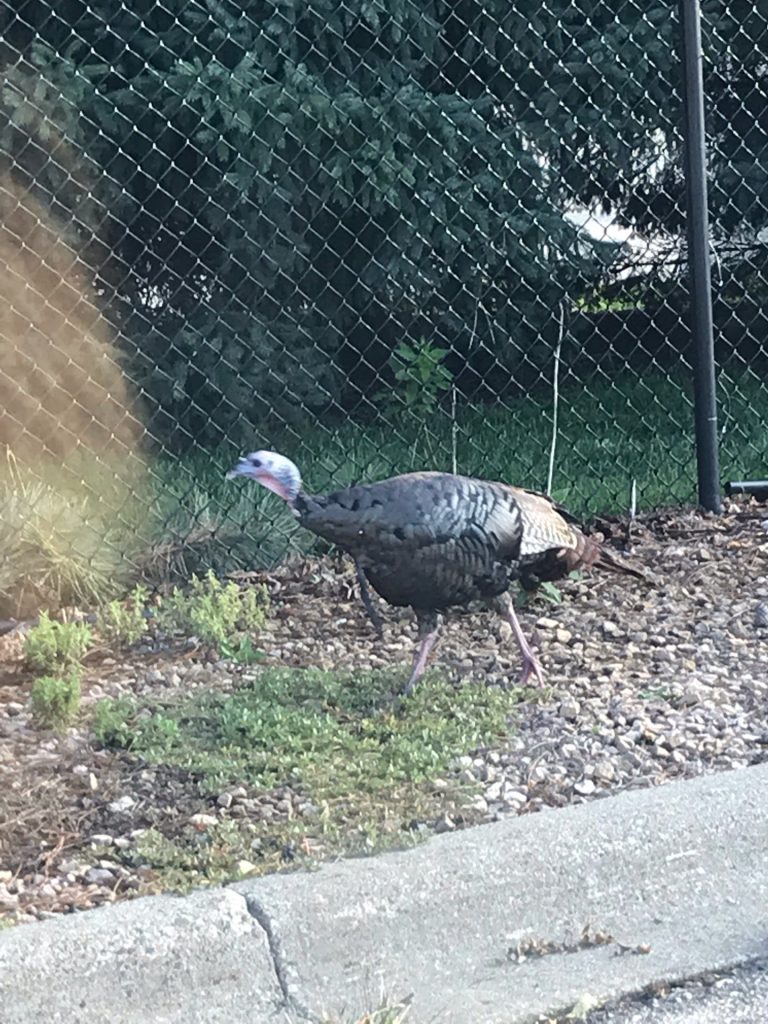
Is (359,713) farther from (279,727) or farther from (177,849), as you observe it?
(177,849)

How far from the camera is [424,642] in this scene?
354 cm

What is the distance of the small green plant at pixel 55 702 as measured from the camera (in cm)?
328

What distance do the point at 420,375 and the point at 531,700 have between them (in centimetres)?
287

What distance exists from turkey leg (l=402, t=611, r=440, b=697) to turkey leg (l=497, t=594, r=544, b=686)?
173 mm

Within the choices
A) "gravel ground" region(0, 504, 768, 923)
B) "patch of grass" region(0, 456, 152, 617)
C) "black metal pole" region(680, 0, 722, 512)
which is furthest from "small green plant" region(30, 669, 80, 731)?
"black metal pole" region(680, 0, 722, 512)

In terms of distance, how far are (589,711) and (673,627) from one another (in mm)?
677

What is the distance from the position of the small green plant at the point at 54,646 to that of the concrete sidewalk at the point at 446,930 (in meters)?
1.28

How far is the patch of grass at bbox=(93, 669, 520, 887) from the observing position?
2.71 m

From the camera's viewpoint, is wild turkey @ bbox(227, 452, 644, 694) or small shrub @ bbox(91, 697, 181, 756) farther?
wild turkey @ bbox(227, 452, 644, 694)

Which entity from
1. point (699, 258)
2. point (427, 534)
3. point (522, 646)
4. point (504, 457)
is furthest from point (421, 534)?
point (504, 457)

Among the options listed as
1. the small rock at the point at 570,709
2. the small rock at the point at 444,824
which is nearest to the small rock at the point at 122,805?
the small rock at the point at 444,824

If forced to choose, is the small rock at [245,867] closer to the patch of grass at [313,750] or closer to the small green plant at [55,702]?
the patch of grass at [313,750]

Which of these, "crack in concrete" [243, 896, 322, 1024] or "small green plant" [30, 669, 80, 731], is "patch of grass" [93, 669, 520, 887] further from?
"crack in concrete" [243, 896, 322, 1024]

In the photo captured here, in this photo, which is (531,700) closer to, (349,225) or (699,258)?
(699,258)
